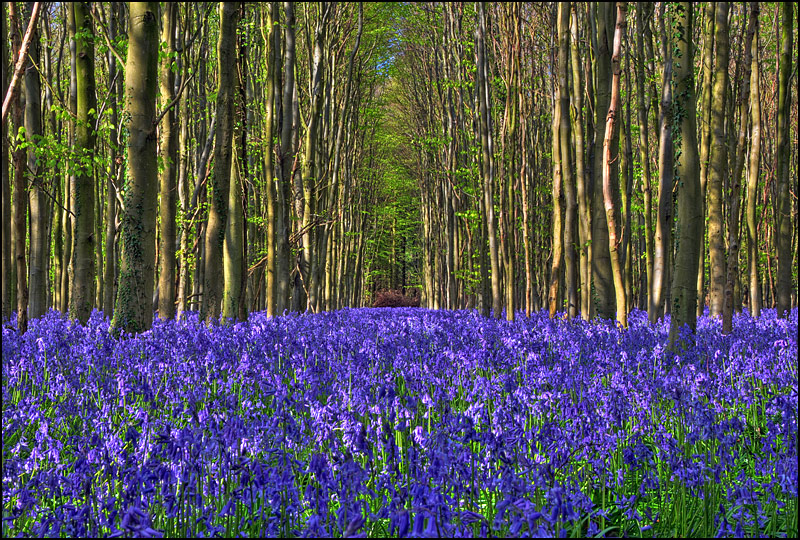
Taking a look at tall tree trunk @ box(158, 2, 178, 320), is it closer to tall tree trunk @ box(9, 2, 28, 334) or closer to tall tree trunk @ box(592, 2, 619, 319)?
tall tree trunk @ box(9, 2, 28, 334)

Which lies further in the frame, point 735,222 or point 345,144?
point 345,144

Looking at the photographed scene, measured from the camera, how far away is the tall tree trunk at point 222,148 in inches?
353

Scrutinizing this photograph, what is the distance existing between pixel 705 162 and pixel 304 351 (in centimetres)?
877

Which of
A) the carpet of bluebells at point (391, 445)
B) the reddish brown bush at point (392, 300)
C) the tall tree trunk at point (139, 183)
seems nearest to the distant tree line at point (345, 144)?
the tall tree trunk at point (139, 183)

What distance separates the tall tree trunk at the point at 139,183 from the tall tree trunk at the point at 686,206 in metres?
5.74

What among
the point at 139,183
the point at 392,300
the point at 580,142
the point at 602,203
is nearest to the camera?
the point at 139,183

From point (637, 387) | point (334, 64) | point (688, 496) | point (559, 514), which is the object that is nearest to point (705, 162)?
point (637, 387)

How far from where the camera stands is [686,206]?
21.8 ft

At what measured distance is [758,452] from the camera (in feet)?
11.9

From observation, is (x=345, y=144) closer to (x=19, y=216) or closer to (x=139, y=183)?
(x=19, y=216)

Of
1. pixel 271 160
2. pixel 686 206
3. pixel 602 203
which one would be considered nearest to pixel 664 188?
pixel 686 206

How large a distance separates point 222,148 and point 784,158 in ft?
34.1

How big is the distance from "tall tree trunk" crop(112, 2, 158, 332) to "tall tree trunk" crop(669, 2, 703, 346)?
5744 millimetres

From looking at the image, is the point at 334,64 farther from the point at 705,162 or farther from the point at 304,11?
the point at 705,162
